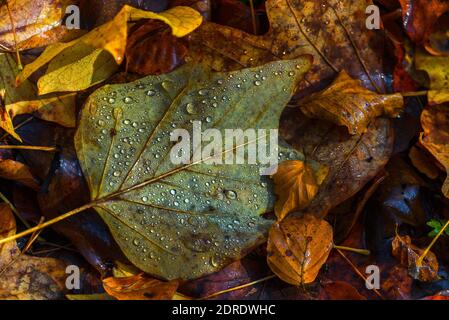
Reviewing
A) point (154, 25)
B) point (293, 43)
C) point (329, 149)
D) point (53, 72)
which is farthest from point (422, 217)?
point (53, 72)

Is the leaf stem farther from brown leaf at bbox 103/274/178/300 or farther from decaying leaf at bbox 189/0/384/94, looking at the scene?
brown leaf at bbox 103/274/178/300

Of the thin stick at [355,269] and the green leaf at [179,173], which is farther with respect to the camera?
the thin stick at [355,269]

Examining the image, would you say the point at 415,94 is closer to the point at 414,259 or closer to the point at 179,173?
the point at 414,259

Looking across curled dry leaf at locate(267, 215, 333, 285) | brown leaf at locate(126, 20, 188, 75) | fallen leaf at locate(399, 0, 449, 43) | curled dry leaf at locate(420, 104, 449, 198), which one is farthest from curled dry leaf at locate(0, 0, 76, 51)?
curled dry leaf at locate(420, 104, 449, 198)

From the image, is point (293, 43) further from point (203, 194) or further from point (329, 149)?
point (203, 194)

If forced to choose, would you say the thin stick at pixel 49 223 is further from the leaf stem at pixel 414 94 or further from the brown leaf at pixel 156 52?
the leaf stem at pixel 414 94

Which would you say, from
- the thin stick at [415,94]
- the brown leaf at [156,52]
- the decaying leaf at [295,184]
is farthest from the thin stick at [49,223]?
the thin stick at [415,94]
